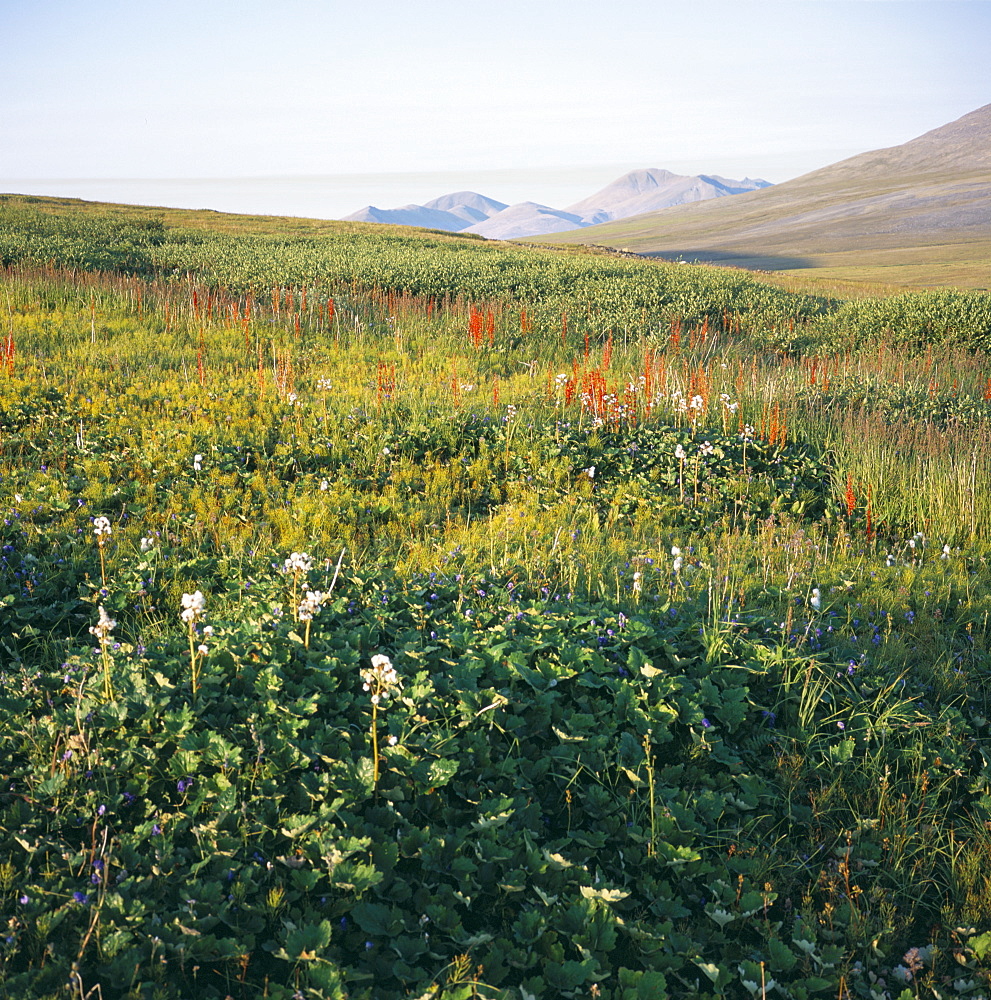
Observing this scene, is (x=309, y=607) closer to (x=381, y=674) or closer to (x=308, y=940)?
(x=381, y=674)

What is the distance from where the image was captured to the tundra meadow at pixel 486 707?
264cm

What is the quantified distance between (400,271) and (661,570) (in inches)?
728

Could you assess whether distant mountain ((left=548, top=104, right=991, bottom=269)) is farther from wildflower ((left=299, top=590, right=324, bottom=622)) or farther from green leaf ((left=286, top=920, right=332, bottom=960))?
green leaf ((left=286, top=920, right=332, bottom=960))

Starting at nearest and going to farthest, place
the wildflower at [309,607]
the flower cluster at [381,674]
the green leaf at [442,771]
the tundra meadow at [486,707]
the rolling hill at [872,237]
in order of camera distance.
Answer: the tundra meadow at [486,707] < the flower cluster at [381,674] < the green leaf at [442,771] < the wildflower at [309,607] < the rolling hill at [872,237]

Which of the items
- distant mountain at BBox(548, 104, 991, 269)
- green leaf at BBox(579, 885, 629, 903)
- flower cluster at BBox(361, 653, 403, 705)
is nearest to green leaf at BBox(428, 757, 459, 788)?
flower cluster at BBox(361, 653, 403, 705)

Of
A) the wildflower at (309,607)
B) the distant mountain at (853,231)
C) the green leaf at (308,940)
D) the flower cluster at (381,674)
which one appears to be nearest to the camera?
the green leaf at (308,940)

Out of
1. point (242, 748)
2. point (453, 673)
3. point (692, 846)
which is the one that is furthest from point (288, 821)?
point (692, 846)

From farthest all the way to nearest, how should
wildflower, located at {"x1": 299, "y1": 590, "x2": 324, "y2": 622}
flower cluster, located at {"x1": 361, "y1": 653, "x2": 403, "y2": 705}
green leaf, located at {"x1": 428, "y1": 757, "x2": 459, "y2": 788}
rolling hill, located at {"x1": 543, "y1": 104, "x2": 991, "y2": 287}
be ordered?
rolling hill, located at {"x1": 543, "y1": 104, "x2": 991, "y2": 287} → wildflower, located at {"x1": 299, "y1": 590, "x2": 324, "y2": 622} → green leaf, located at {"x1": 428, "y1": 757, "x2": 459, "y2": 788} → flower cluster, located at {"x1": 361, "y1": 653, "x2": 403, "y2": 705}

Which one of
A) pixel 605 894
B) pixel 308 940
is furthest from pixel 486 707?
pixel 308 940

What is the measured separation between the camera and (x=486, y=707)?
133 inches

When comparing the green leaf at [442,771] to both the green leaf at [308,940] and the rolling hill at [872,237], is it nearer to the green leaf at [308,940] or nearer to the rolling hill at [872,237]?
the green leaf at [308,940]

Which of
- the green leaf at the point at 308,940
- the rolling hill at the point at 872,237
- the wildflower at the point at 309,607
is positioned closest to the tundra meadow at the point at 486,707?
the green leaf at the point at 308,940

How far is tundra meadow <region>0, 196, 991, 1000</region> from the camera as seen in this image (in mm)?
2645

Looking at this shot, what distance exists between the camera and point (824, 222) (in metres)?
168
